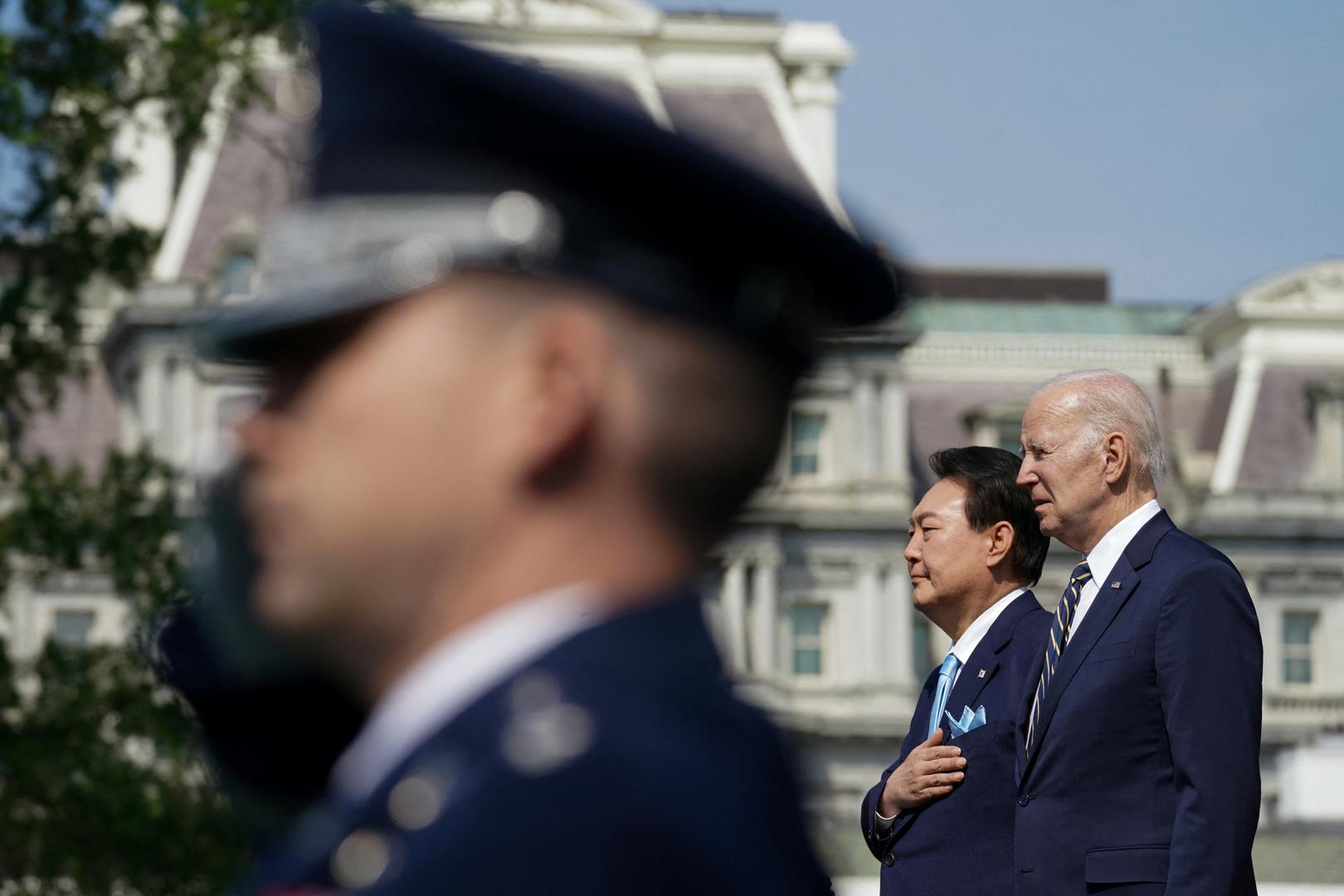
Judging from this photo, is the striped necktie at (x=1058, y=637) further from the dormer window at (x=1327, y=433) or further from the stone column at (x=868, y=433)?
the dormer window at (x=1327, y=433)

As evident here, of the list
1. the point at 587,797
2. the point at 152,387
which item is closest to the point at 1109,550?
the point at 587,797

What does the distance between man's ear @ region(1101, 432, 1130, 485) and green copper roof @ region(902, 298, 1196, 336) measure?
3966 cm

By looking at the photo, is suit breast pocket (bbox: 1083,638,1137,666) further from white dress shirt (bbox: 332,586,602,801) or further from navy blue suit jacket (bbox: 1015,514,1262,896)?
white dress shirt (bbox: 332,586,602,801)

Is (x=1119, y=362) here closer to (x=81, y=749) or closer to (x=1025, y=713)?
(x=81, y=749)

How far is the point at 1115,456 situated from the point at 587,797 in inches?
114

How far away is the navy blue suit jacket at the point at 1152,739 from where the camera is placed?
3.65 m

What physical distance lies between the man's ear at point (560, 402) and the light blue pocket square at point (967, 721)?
10.0ft

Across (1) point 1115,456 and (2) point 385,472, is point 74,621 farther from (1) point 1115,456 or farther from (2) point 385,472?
(2) point 385,472

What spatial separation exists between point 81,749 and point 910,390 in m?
30.5

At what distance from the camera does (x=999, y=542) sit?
4570 millimetres

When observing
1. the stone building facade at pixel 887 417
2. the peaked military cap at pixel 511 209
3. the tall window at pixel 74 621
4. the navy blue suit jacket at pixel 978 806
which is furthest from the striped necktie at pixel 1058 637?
the tall window at pixel 74 621

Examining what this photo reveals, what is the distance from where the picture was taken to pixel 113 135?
15898 mm

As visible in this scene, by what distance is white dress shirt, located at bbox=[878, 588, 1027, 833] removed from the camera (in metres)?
4.44

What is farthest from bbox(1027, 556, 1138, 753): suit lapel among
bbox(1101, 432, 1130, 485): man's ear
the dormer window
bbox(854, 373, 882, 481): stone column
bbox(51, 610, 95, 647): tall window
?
the dormer window
